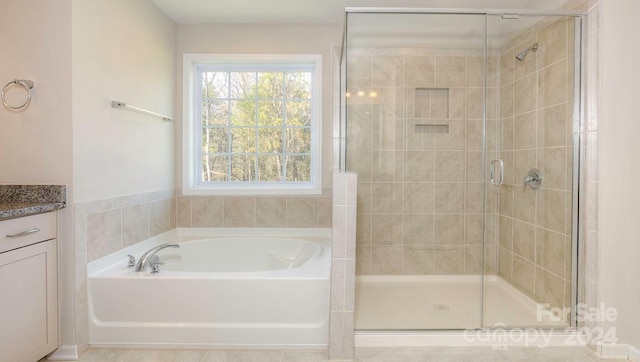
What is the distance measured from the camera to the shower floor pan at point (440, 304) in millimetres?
2084

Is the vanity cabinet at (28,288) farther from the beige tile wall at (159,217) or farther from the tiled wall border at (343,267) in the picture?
the tiled wall border at (343,267)

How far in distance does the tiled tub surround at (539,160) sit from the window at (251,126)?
5.24ft

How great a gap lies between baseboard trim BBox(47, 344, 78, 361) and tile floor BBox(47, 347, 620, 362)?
53 mm

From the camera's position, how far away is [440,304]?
243cm

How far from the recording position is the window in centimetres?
306

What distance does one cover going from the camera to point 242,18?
280cm

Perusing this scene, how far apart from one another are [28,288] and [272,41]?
7.89 ft

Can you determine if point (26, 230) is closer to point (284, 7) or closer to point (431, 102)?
point (284, 7)

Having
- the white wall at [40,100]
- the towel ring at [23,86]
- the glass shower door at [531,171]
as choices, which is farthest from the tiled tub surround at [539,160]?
the towel ring at [23,86]

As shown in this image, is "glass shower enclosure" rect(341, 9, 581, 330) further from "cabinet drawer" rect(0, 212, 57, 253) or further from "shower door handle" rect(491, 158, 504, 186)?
"cabinet drawer" rect(0, 212, 57, 253)

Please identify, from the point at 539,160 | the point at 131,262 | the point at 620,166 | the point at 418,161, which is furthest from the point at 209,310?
the point at 620,166

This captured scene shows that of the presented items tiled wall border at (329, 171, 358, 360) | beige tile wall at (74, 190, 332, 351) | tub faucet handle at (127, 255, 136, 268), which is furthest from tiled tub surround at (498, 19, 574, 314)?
tub faucet handle at (127, 255, 136, 268)

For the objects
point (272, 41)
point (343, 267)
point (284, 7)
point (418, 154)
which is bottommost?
point (343, 267)

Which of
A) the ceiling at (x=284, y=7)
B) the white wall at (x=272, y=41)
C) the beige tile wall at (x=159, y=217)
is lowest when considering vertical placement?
the beige tile wall at (x=159, y=217)
